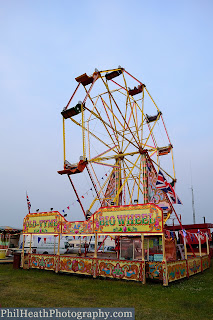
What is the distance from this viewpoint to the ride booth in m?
13.0

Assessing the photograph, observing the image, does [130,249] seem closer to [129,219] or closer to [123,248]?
[123,248]

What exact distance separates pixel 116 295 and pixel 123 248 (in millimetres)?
7347

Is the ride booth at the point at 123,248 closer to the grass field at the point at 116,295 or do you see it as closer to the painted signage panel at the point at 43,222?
the painted signage panel at the point at 43,222

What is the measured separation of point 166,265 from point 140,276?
139cm

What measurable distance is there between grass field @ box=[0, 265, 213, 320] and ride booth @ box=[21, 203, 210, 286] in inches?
22.4

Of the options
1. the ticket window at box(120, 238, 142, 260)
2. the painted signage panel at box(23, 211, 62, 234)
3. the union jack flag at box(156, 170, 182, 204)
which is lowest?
the ticket window at box(120, 238, 142, 260)

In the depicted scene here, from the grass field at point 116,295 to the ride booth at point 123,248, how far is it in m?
0.57

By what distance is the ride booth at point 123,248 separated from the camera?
13.0 metres

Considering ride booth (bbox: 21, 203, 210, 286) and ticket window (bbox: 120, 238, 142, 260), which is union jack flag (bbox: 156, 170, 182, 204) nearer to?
ride booth (bbox: 21, 203, 210, 286)

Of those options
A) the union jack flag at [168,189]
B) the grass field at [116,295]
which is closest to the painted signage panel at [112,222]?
the grass field at [116,295]

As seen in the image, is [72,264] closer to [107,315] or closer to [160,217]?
[160,217]

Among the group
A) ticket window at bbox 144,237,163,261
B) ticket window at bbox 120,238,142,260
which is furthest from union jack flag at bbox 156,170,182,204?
ticket window at bbox 120,238,142,260

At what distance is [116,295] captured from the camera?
1060 cm

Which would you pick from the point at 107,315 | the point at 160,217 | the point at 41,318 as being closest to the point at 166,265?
the point at 160,217
